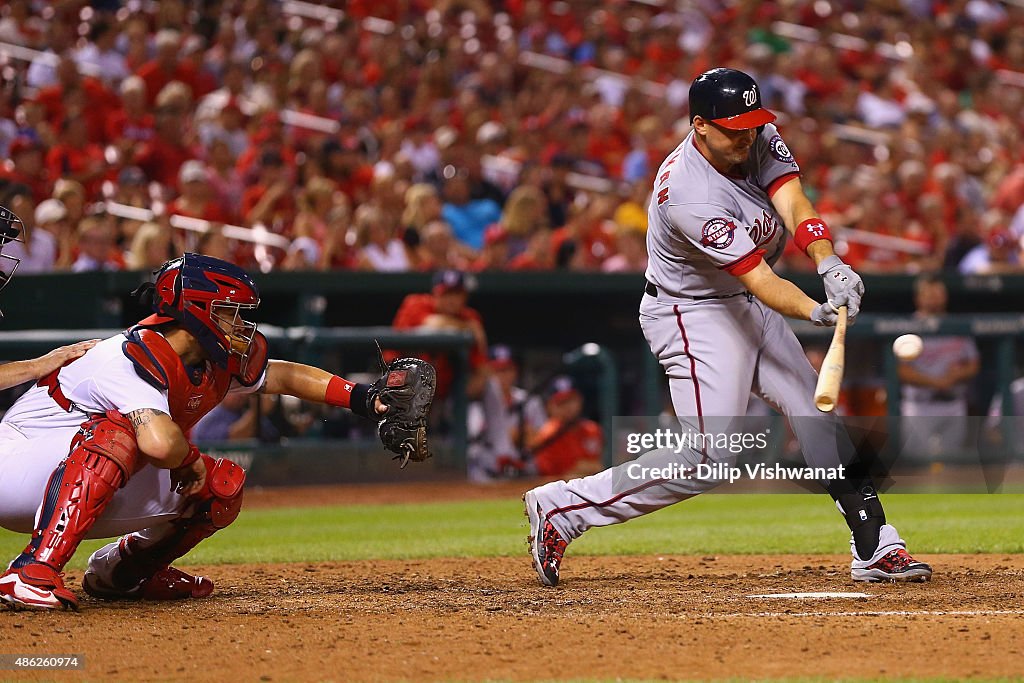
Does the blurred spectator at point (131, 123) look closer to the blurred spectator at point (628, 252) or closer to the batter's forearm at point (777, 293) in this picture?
the blurred spectator at point (628, 252)

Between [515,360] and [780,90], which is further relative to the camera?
[780,90]

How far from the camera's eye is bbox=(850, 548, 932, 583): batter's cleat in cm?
485

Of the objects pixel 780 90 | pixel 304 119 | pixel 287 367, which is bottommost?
pixel 287 367

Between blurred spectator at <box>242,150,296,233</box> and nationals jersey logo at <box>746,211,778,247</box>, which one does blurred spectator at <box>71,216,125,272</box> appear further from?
nationals jersey logo at <box>746,211,778,247</box>

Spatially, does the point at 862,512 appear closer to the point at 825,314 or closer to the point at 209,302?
the point at 825,314

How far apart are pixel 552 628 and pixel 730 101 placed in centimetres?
188

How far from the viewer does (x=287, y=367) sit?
484 centimetres

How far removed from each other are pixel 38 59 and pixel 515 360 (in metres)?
4.71

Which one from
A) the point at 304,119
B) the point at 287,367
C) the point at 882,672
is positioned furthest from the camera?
the point at 304,119

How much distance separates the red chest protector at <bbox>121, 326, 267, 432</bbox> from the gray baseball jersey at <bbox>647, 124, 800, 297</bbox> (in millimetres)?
1495

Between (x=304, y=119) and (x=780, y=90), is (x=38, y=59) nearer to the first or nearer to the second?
(x=304, y=119)

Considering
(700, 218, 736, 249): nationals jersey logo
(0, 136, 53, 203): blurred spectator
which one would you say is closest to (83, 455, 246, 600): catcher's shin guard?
(700, 218, 736, 249): nationals jersey logo

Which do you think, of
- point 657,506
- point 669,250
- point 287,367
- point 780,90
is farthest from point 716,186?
point 780,90

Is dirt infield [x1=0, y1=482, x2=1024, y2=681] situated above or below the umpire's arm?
below
